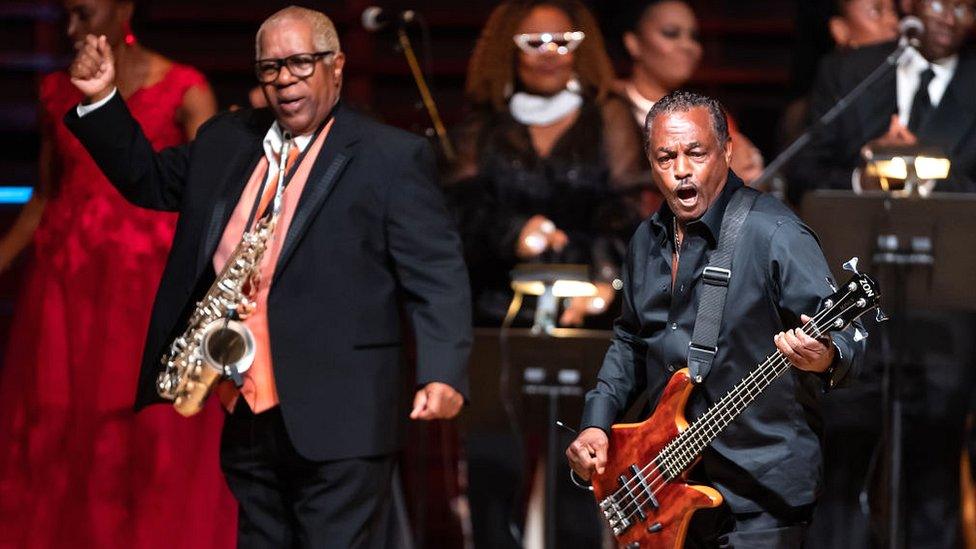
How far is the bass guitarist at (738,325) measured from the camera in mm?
3914

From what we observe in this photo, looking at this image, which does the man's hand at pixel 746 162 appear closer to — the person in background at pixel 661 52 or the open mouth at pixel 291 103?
the person in background at pixel 661 52

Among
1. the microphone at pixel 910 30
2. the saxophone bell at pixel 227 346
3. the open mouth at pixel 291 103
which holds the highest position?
the microphone at pixel 910 30

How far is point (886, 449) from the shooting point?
549cm

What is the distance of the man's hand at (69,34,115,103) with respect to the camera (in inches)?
185

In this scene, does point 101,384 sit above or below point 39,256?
below

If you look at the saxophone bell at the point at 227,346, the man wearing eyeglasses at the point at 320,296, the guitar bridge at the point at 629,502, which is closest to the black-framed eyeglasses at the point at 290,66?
the man wearing eyeglasses at the point at 320,296

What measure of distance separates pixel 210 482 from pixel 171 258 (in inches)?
45.6

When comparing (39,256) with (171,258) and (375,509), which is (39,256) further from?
(375,509)

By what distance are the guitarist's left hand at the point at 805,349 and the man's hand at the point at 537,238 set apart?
231cm

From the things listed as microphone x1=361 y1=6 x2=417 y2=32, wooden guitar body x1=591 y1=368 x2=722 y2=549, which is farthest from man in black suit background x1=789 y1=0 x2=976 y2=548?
wooden guitar body x1=591 y1=368 x2=722 y2=549

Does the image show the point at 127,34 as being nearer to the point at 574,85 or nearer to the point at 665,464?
the point at 574,85

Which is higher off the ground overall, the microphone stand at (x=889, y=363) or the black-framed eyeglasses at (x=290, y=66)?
the black-framed eyeglasses at (x=290, y=66)

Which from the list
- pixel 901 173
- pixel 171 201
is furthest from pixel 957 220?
pixel 171 201

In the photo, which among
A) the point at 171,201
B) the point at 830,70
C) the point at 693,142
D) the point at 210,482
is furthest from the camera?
the point at 830,70
